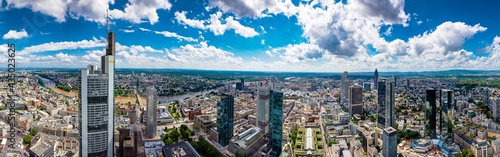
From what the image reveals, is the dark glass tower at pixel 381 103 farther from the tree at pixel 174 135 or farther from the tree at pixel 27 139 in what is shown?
the tree at pixel 27 139

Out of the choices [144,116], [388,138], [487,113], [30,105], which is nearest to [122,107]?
[144,116]

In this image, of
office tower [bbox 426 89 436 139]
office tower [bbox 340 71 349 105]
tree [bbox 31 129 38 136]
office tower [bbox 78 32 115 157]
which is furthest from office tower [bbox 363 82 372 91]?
tree [bbox 31 129 38 136]

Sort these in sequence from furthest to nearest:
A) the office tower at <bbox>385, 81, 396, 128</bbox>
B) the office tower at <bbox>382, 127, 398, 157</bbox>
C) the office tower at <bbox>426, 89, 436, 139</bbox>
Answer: the office tower at <bbox>385, 81, 396, 128</bbox> → the office tower at <bbox>426, 89, 436, 139</bbox> → the office tower at <bbox>382, 127, 398, 157</bbox>

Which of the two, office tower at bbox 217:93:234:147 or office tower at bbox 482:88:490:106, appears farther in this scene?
office tower at bbox 482:88:490:106

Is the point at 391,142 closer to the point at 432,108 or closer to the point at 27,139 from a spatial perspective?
the point at 432,108

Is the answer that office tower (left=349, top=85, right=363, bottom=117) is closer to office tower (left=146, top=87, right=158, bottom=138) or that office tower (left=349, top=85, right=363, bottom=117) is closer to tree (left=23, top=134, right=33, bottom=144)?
office tower (left=146, top=87, right=158, bottom=138)

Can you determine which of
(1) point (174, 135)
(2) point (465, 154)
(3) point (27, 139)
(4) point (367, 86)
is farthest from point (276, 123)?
(4) point (367, 86)

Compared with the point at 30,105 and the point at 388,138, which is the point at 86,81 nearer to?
the point at 388,138
